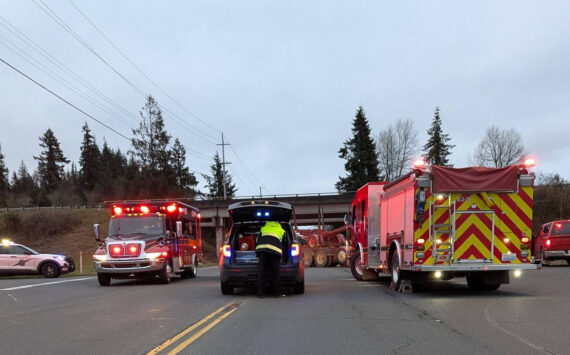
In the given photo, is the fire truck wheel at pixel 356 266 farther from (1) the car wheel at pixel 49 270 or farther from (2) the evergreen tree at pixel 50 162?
(2) the evergreen tree at pixel 50 162

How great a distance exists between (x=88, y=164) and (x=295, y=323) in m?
130

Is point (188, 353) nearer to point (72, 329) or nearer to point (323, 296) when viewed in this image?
point (72, 329)

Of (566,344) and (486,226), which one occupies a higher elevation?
(486,226)

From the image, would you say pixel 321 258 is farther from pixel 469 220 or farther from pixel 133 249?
pixel 469 220

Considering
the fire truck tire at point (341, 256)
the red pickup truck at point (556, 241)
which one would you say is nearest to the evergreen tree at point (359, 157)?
the fire truck tire at point (341, 256)

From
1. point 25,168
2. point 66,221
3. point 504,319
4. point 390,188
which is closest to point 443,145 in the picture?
point 66,221

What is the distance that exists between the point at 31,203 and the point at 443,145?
78.0 meters

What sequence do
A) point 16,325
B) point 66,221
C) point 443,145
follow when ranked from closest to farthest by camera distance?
point 16,325
point 66,221
point 443,145

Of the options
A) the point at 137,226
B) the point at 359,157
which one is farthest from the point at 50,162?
the point at 137,226

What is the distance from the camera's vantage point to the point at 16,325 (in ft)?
27.6

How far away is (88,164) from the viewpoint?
128 m

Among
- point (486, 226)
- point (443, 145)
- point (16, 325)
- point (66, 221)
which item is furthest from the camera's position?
point (443, 145)

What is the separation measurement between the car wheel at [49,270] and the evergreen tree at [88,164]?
367 feet

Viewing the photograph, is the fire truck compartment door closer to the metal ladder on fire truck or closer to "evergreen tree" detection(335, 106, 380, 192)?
the metal ladder on fire truck
